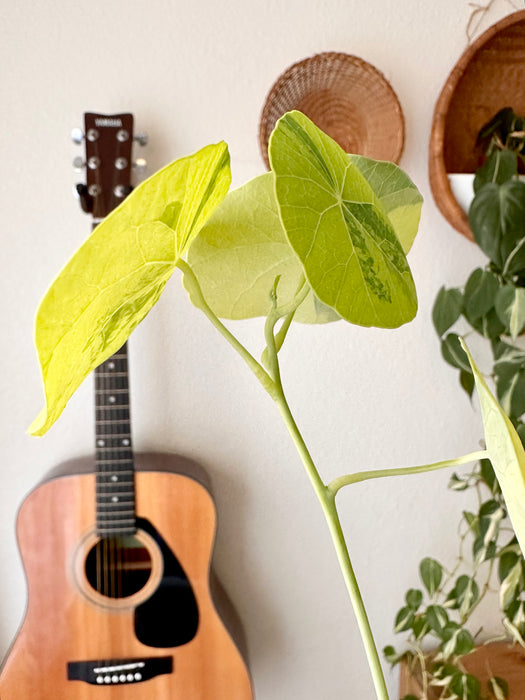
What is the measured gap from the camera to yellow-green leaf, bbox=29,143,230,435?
236 millimetres

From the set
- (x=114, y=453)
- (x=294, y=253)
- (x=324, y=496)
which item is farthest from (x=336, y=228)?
(x=114, y=453)

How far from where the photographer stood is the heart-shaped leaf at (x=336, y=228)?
0.25 m

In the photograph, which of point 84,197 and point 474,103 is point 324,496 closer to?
point 84,197

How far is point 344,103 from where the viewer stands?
3.99 ft

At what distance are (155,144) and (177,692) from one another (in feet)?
3.23

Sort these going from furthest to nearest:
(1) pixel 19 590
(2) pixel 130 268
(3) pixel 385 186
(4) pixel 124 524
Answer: (1) pixel 19 590
(4) pixel 124 524
(3) pixel 385 186
(2) pixel 130 268

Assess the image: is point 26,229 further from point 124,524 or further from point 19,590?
point 19,590

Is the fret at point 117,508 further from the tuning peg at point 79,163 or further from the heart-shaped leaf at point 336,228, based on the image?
the heart-shaped leaf at point 336,228

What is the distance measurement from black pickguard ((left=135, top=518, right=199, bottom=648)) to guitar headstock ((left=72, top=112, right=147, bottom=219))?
0.55 metres

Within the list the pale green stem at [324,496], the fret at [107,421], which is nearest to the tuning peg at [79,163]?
the fret at [107,421]

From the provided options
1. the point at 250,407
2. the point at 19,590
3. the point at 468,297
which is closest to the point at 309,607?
the point at 250,407

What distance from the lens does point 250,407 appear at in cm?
126

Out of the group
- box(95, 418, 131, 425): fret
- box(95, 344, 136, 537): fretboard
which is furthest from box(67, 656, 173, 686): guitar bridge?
box(95, 418, 131, 425): fret

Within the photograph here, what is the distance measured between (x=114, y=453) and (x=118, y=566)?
0.21 m
